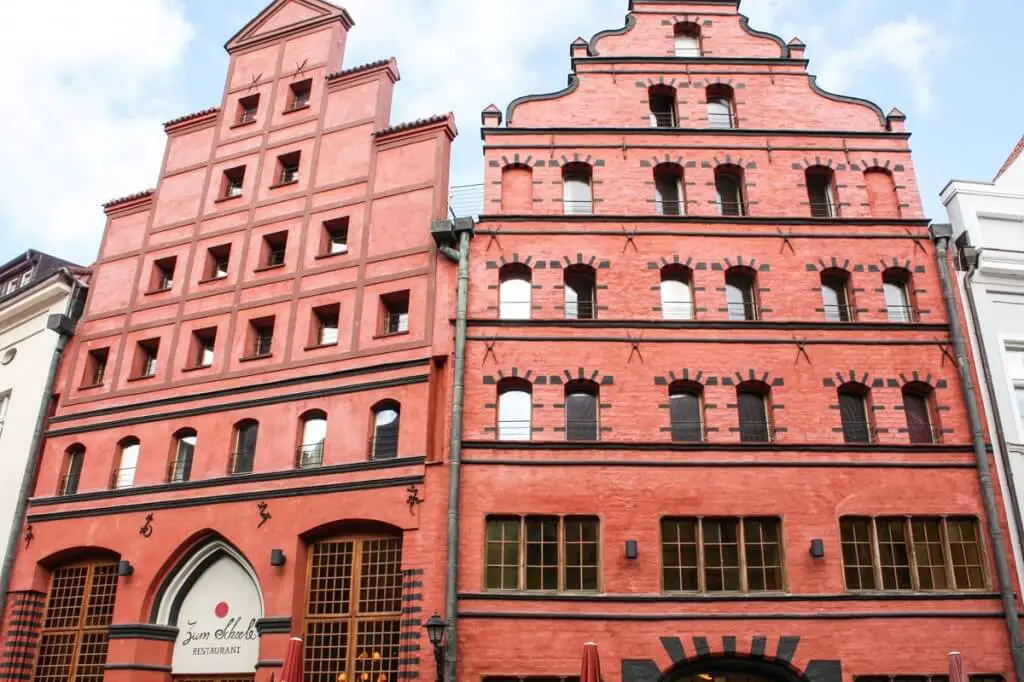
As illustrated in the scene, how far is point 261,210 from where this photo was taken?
2772 cm

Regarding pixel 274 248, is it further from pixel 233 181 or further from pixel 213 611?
pixel 213 611

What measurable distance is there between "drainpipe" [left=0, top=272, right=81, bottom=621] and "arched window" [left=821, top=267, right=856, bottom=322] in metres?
23.5

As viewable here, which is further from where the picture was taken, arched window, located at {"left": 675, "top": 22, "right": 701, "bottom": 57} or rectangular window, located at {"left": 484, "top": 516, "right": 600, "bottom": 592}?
arched window, located at {"left": 675, "top": 22, "right": 701, "bottom": 57}

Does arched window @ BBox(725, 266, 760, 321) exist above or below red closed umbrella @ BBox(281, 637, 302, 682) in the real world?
above

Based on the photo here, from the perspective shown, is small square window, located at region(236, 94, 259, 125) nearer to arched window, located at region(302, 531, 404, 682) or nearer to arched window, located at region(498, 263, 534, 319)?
arched window, located at region(498, 263, 534, 319)

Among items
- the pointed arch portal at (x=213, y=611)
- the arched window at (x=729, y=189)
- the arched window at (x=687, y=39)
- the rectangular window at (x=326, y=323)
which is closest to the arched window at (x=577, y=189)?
the arched window at (x=729, y=189)

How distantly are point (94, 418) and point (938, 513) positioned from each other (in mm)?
23678

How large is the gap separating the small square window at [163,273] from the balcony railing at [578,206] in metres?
12.9

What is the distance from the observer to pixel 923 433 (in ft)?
73.3

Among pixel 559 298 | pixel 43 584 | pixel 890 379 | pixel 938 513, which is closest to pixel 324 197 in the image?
pixel 559 298

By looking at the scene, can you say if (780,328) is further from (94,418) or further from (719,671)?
(94,418)

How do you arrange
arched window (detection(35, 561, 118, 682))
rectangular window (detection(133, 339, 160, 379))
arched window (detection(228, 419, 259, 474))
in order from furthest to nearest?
1. rectangular window (detection(133, 339, 160, 379))
2. arched window (detection(228, 419, 259, 474))
3. arched window (detection(35, 561, 118, 682))

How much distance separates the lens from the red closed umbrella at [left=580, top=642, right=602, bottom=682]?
57.6ft

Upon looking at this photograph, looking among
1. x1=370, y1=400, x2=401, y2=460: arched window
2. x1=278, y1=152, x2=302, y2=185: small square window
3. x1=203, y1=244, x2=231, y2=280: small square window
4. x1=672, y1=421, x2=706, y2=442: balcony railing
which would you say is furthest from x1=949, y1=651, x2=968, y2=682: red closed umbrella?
x1=278, y1=152, x2=302, y2=185: small square window
